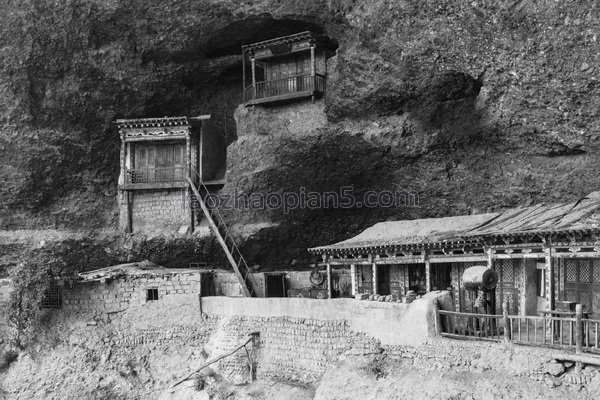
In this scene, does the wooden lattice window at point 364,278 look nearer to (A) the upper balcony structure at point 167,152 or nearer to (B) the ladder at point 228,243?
(B) the ladder at point 228,243

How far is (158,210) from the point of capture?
3256 centimetres

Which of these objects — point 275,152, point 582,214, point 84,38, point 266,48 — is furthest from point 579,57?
point 84,38

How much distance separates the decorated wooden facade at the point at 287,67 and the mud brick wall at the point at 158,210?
17.9 ft

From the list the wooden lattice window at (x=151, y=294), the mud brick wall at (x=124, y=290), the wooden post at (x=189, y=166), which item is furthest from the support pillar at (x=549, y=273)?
the wooden post at (x=189, y=166)

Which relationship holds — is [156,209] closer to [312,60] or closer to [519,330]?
[312,60]

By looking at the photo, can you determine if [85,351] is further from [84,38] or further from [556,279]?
[556,279]

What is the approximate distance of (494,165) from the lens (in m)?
25.3

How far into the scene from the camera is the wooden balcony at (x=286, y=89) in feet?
97.3

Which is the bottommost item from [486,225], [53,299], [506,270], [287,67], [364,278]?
[53,299]

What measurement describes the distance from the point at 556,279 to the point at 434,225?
591 cm

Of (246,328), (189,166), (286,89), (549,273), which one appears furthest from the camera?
(189,166)

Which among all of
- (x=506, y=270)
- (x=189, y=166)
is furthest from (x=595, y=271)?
(x=189, y=166)

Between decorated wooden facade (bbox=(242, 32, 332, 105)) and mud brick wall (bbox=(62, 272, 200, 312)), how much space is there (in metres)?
8.53

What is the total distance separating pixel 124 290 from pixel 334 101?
10841 millimetres
